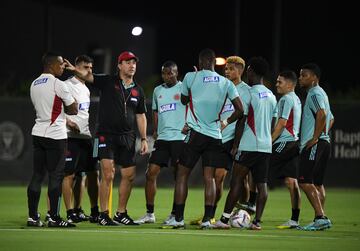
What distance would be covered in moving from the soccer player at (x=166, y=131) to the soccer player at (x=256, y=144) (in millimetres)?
1532

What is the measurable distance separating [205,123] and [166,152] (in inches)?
63.1

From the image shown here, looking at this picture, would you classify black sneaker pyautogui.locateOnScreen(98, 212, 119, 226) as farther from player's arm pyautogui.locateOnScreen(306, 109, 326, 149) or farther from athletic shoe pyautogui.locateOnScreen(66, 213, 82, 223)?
player's arm pyautogui.locateOnScreen(306, 109, 326, 149)

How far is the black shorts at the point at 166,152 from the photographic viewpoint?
1633cm

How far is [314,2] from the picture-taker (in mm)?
46469

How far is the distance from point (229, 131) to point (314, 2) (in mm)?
31573

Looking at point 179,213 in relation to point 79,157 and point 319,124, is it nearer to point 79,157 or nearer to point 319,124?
point 79,157

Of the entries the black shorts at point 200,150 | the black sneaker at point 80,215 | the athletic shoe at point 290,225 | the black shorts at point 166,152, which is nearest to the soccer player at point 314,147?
the athletic shoe at point 290,225

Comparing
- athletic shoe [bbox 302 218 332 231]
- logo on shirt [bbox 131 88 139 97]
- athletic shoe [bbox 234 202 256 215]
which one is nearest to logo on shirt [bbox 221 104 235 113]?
logo on shirt [bbox 131 88 139 97]

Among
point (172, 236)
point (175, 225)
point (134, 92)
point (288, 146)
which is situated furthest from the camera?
point (288, 146)

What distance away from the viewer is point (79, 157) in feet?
53.6

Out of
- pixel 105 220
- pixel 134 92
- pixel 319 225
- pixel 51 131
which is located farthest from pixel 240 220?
pixel 51 131

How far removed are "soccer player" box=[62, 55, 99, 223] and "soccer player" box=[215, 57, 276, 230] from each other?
8.21ft

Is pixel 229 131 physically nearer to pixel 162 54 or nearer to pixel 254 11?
pixel 254 11

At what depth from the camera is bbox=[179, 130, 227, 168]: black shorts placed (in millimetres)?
15000
